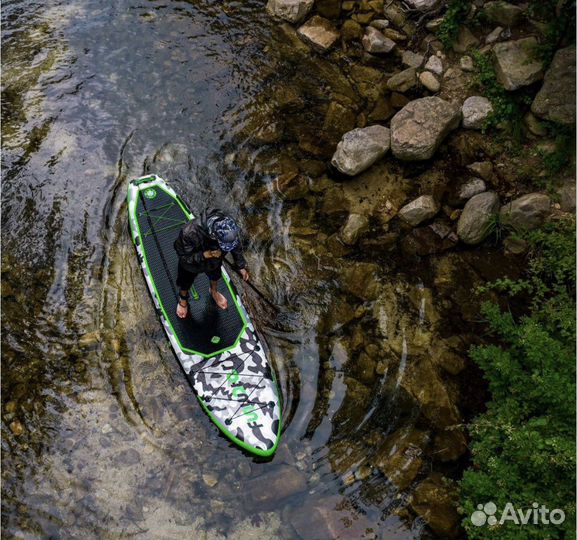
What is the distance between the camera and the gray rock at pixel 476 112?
9859 mm

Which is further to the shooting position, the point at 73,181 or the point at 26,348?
the point at 73,181

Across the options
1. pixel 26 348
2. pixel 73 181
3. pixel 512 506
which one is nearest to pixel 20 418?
pixel 26 348

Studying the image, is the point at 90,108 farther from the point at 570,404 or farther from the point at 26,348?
the point at 570,404

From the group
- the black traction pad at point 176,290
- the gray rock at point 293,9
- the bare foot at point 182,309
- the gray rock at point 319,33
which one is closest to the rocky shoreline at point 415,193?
the gray rock at point 319,33

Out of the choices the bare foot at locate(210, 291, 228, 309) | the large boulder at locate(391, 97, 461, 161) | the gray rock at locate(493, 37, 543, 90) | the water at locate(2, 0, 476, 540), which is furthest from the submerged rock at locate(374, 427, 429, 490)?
the gray rock at locate(493, 37, 543, 90)

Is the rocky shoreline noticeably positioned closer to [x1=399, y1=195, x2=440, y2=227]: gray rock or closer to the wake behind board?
[x1=399, y1=195, x2=440, y2=227]: gray rock

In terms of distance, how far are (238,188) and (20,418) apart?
18.0 ft

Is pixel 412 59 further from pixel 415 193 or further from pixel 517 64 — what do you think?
pixel 415 193

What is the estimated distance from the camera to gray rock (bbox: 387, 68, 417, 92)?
10.8 m

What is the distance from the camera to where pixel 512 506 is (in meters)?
6.60

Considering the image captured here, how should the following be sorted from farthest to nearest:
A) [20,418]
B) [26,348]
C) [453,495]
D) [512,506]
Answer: [26,348], [20,418], [453,495], [512,506]

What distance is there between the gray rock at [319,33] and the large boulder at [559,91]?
494cm

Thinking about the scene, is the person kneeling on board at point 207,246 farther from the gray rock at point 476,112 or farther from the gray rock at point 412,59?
the gray rock at point 412,59

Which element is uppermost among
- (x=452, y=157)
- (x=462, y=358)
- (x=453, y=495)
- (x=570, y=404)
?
(x=452, y=157)
